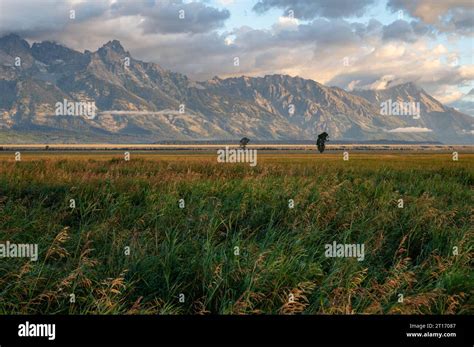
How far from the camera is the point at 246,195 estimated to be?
14.0 metres

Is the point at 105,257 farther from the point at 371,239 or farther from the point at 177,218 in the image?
the point at 371,239

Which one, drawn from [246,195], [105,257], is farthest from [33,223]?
[246,195]

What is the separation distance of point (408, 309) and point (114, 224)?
7344mm

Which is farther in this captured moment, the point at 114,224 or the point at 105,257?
the point at 114,224

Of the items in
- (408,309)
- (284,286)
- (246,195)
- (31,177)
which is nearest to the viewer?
(408,309)

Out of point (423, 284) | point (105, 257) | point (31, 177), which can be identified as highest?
point (31, 177)

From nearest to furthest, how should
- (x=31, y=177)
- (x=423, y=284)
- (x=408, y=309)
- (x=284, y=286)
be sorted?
(x=408, y=309) → (x=284, y=286) → (x=423, y=284) → (x=31, y=177)

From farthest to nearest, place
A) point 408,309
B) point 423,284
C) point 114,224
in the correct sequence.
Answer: point 114,224 < point 423,284 < point 408,309

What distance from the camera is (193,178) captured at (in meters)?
18.1

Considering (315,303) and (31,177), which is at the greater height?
(31,177)
